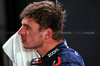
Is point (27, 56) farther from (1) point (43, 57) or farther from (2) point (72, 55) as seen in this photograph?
(2) point (72, 55)

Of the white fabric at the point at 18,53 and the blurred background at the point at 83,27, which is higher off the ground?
the blurred background at the point at 83,27

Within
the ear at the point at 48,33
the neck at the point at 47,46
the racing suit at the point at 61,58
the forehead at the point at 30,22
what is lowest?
the racing suit at the point at 61,58

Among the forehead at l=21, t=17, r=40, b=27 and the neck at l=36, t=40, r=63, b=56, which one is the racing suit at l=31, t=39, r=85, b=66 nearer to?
the neck at l=36, t=40, r=63, b=56

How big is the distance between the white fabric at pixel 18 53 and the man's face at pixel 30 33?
40 millimetres

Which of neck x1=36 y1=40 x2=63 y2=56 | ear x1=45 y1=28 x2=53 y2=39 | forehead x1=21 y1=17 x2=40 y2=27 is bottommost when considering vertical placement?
neck x1=36 y1=40 x2=63 y2=56

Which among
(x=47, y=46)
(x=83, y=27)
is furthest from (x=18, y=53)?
(x=83, y=27)

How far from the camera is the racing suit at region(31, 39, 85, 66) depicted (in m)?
0.66

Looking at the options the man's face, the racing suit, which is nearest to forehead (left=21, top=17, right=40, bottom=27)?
the man's face

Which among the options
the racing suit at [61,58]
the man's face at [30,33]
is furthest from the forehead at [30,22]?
the racing suit at [61,58]

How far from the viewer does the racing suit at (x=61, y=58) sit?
26.1 inches

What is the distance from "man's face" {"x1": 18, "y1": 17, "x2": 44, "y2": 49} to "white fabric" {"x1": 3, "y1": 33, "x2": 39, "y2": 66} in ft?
0.13

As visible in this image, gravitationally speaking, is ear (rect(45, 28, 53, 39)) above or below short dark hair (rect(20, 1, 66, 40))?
below

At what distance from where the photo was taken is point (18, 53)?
27.8 inches

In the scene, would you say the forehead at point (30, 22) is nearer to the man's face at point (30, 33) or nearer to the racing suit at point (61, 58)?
the man's face at point (30, 33)
